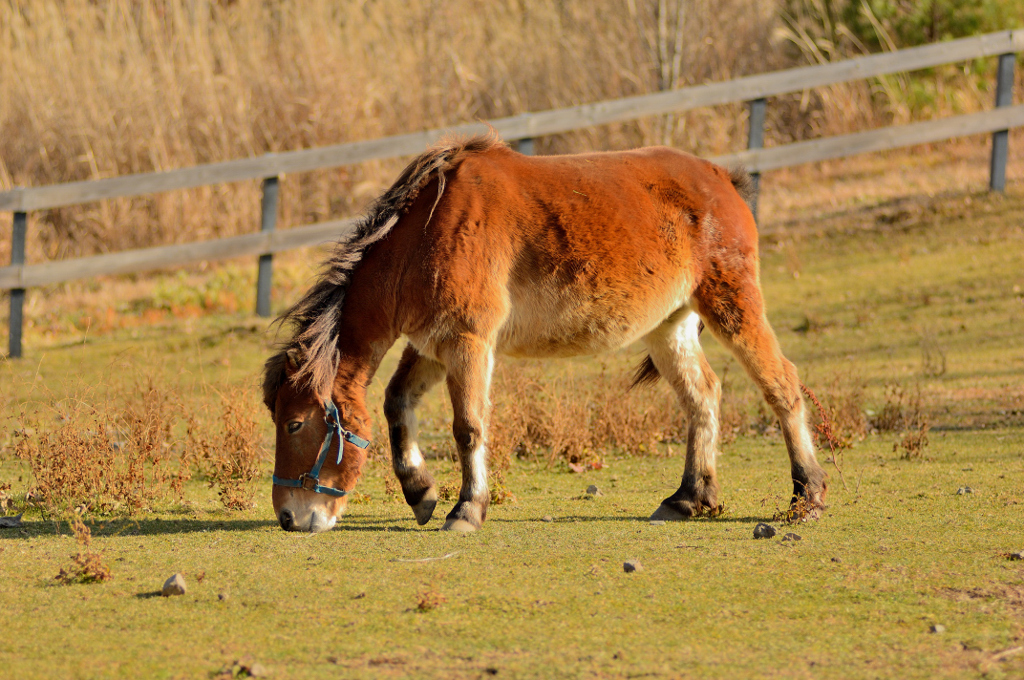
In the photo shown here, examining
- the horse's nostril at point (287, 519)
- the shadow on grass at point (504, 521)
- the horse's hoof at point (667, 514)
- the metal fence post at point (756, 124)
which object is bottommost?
the shadow on grass at point (504, 521)

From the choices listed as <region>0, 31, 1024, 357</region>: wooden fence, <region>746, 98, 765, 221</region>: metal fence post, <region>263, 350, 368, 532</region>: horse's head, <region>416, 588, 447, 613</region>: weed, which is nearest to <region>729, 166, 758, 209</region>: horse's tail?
<region>263, 350, 368, 532</region>: horse's head

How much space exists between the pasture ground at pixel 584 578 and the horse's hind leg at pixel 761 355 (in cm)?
43

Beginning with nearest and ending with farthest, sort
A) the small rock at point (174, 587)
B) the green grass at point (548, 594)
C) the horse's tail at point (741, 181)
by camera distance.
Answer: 1. the green grass at point (548, 594)
2. the small rock at point (174, 587)
3. the horse's tail at point (741, 181)

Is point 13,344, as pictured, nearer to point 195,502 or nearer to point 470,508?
point 195,502

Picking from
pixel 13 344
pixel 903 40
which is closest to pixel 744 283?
Result: pixel 13 344

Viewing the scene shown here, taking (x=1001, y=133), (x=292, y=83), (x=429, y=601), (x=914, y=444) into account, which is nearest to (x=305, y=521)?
(x=429, y=601)

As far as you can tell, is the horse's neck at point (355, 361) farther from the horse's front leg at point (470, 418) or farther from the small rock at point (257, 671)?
the small rock at point (257, 671)

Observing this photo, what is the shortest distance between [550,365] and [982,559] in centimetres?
493

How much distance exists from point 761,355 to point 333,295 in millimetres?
2376

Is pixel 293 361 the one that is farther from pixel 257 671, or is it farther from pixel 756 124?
pixel 756 124

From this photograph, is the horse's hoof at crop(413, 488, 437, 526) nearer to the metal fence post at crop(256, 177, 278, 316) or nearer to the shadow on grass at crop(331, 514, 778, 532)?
the shadow on grass at crop(331, 514, 778, 532)

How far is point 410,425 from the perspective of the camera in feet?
19.8

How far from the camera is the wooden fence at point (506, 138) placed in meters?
11.4

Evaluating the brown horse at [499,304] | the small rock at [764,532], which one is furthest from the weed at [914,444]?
the small rock at [764,532]
